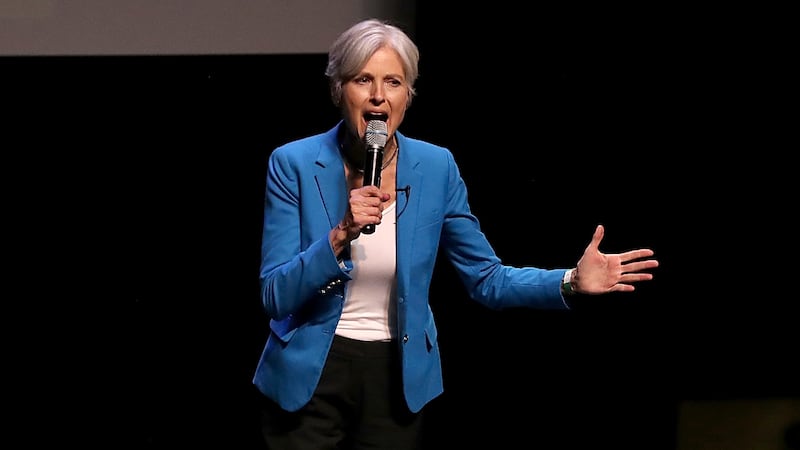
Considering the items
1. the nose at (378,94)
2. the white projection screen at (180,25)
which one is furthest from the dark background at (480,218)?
the nose at (378,94)

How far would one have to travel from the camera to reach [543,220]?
3133 mm

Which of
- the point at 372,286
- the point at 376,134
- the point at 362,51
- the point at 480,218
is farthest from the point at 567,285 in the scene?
the point at 480,218

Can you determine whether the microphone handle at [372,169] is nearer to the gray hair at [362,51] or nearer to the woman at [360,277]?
the woman at [360,277]

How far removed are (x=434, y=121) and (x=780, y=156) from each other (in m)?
0.95

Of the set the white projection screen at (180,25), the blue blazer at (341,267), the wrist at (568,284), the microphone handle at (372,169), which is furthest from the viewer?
the white projection screen at (180,25)

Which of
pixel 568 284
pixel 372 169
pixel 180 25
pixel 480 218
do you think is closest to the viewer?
pixel 372 169

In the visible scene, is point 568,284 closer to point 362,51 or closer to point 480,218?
point 362,51

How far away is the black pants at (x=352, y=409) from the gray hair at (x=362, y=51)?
19.0 inches

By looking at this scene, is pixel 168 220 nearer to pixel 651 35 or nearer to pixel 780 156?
pixel 651 35

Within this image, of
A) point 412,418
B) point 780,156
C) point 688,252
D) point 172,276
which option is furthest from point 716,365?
point 172,276

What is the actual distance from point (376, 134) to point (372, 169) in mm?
104

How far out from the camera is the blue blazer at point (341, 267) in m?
2.01

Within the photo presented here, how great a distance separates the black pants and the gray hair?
483 mm

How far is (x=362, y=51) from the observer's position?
6.61 ft
